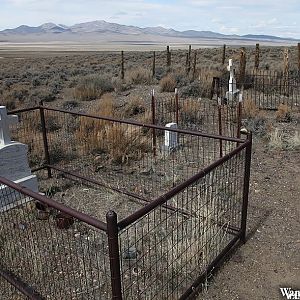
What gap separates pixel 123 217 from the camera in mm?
5168

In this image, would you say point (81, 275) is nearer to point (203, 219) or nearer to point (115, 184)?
point (203, 219)

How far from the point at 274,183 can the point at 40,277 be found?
13.1ft

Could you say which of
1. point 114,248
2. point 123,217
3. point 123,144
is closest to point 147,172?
point 123,144

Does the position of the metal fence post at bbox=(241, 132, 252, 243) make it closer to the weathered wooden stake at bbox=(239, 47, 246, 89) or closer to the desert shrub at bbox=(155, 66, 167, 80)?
the weathered wooden stake at bbox=(239, 47, 246, 89)

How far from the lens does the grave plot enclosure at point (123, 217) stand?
3471 millimetres

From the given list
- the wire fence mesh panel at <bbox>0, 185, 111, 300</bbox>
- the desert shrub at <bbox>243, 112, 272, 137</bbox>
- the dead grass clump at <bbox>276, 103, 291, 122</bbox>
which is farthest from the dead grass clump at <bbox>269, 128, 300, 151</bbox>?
the wire fence mesh panel at <bbox>0, 185, 111, 300</bbox>

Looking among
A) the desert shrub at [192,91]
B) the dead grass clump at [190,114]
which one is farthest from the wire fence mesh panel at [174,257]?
the desert shrub at [192,91]

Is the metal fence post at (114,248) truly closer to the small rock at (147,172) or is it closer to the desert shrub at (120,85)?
the small rock at (147,172)

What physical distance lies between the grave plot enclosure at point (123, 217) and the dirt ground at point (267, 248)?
189mm

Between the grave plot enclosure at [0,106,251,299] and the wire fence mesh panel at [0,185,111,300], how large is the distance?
0.04 feet

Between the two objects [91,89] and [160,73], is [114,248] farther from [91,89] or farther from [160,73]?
[160,73]

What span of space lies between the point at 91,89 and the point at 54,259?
12.5 m

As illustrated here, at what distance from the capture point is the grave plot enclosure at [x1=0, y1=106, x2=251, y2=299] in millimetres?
3471

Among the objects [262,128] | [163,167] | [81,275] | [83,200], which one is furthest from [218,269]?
[262,128]
